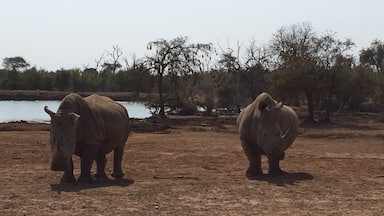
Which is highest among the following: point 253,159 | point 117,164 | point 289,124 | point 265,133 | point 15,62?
point 15,62

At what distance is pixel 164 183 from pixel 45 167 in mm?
4273

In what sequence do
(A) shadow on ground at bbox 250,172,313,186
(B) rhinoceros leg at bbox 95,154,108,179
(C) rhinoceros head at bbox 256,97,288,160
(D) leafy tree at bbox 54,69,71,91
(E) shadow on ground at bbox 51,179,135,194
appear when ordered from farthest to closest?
(D) leafy tree at bbox 54,69,71,91 → (C) rhinoceros head at bbox 256,97,288,160 → (B) rhinoceros leg at bbox 95,154,108,179 → (A) shadow on ground at bbox 250,172,313,186 → (E) shadow on ground at bbox 51,179,135,194

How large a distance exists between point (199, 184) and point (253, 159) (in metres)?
2.19

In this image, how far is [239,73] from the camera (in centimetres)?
4609

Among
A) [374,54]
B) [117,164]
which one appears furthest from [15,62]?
[117,164]

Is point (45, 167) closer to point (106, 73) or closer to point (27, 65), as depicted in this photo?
point (106, 73)

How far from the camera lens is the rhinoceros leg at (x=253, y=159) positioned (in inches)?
559

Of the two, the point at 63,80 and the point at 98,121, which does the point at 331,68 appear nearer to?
the point at 98,121

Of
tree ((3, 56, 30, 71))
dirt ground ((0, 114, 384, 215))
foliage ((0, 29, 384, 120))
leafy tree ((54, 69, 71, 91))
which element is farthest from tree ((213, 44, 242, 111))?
tree ((3, 56, 30, 71))

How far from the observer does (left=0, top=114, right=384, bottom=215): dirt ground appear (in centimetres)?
988

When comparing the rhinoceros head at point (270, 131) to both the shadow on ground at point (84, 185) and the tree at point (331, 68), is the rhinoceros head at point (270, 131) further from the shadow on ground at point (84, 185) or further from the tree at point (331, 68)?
the tree at point (331, 68)

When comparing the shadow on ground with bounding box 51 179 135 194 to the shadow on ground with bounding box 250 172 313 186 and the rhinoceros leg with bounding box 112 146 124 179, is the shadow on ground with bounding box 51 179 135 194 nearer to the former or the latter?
the rhinoceros leg with bounding box 112 146 124 179

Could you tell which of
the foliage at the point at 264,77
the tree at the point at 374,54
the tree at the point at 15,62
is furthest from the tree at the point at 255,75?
the tree at the point at 15,62

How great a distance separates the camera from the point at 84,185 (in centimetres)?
1230
